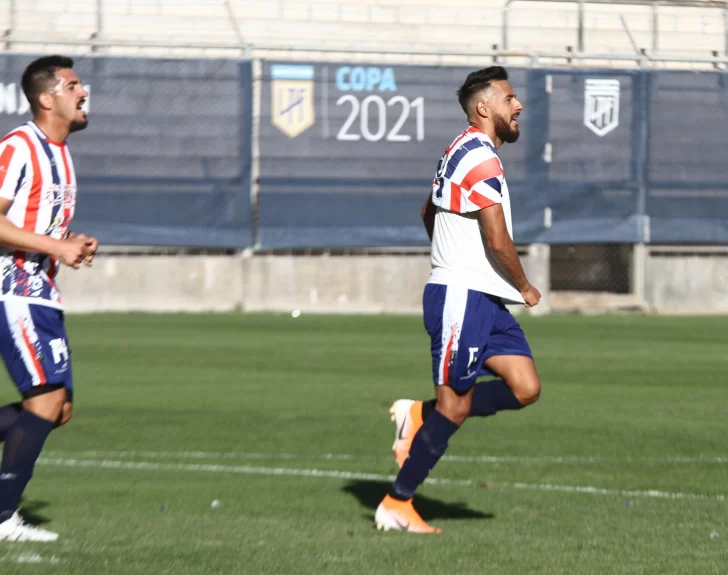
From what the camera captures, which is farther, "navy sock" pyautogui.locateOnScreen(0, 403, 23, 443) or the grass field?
"navy sock" pyautogui.locateOnScreen(0, 403, 23, 443)

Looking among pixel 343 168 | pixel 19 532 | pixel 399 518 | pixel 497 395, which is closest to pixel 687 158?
pixel 343 168

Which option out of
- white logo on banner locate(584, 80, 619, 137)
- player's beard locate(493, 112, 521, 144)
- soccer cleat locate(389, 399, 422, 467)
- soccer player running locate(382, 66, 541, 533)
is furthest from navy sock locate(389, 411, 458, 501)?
white logo on banner locate(584, 80, 619, 137)

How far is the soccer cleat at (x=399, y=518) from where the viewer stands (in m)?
5.85

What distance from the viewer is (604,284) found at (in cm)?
2025

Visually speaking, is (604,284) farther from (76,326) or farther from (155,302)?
(76,326)

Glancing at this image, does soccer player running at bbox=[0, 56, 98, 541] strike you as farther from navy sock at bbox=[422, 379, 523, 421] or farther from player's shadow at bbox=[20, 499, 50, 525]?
navy sock at bbox=[422, 379, 523, 421]

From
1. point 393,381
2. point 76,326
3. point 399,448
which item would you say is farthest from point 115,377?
point 399,448

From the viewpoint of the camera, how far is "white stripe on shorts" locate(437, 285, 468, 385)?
5875 millimetres

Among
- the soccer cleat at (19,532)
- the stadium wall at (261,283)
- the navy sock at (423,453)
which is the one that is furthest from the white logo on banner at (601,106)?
the soccer cleat at (19,532)

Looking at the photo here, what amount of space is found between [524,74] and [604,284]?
135 inches

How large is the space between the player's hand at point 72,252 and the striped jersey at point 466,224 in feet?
5.11

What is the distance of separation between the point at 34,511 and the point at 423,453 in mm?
1824

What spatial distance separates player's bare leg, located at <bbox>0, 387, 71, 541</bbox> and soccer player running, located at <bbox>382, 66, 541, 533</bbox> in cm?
149

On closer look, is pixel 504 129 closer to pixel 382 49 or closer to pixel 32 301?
pixel 32 301
